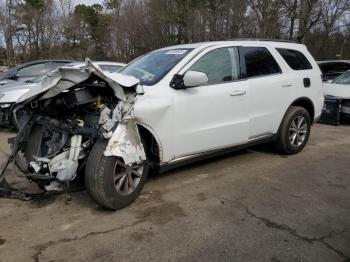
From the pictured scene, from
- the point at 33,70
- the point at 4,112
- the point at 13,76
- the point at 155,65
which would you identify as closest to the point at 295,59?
the point at 155,65

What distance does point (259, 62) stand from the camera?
571 cm

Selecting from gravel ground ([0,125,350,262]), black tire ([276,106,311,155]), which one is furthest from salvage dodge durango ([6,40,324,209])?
gravel ground ([0,125,350,262])

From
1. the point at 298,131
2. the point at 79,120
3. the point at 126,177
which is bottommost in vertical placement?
the point at 126,177

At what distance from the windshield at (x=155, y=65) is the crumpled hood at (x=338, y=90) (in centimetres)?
585

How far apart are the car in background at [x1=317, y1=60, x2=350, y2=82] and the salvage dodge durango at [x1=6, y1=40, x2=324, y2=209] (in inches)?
306

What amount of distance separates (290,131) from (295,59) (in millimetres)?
1130

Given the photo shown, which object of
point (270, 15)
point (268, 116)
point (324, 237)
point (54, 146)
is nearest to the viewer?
→ point (324, 237)

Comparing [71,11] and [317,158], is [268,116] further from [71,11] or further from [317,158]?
[71,11]

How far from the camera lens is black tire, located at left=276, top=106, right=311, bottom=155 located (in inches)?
238

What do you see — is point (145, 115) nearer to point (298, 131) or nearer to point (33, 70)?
point (298, 131)

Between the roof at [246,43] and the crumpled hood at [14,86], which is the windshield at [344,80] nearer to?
the roof at [246,43]

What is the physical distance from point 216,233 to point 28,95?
7.78 feet

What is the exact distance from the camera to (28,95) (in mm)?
4195

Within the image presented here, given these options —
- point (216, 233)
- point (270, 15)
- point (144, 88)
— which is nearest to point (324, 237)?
point (216, 233)
